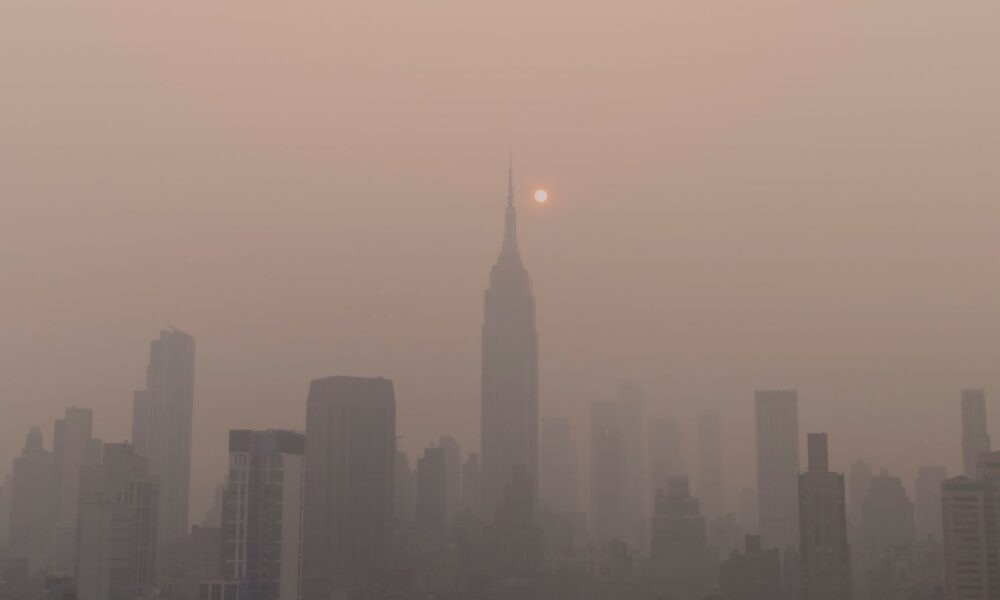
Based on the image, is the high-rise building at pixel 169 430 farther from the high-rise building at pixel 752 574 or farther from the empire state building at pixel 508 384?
the high-rise building at pixel 752 574

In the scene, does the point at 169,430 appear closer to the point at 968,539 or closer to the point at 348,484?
the point at 348,484

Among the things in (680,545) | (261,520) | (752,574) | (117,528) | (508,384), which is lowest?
(752,574)

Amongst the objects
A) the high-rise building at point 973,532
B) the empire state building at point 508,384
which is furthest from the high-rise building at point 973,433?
the empire state building at point 508,384

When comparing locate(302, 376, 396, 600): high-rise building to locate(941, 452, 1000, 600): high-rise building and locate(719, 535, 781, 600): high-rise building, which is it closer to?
locate(719, 535, 781, 600): high-rise building

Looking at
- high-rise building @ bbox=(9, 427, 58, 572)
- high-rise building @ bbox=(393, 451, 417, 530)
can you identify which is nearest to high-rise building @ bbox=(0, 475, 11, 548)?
high-rise building @ bbox=(9, 427, 58, 572)

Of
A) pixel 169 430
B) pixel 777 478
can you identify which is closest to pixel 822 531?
pixel 777 478

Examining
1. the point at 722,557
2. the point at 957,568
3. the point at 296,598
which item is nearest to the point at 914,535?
the point at 957,568

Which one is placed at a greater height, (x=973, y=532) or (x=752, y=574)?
(x=973, y=532)

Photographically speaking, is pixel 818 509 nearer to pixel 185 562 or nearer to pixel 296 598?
pixel 296 598
